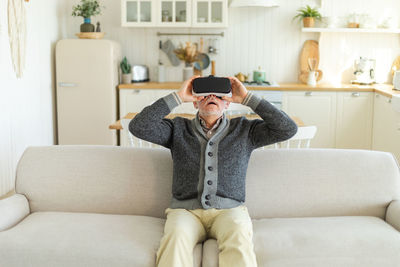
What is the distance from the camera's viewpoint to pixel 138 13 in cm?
540

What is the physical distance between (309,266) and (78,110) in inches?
143

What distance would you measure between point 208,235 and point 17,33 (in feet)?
9.44

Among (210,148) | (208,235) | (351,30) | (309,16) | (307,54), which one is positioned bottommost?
(208,235)

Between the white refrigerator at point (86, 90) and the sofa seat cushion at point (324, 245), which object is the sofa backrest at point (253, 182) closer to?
the sofa seat cushion at point (324, 245)

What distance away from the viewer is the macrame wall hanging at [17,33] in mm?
4268

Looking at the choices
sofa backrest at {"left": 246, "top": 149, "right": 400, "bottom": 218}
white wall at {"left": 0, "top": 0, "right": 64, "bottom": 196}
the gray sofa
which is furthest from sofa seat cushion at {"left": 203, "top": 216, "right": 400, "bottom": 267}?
white wall at {"left": 0, "top": 0, "right": 64, "bottom": 196}

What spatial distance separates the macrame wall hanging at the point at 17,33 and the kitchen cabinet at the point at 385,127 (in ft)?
10.5

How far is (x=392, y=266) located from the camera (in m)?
2.15

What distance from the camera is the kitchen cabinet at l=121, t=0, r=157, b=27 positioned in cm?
539

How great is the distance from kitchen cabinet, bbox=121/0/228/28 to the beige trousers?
3387 mm

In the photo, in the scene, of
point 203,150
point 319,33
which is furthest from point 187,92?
point 319,33

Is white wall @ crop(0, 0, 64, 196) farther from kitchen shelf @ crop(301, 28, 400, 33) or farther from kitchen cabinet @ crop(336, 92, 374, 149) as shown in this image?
kitchen cabinet @ crop(336, 92, 374, 149)

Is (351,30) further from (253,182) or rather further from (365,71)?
(253,182)

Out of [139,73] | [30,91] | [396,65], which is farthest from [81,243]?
[396,65]
